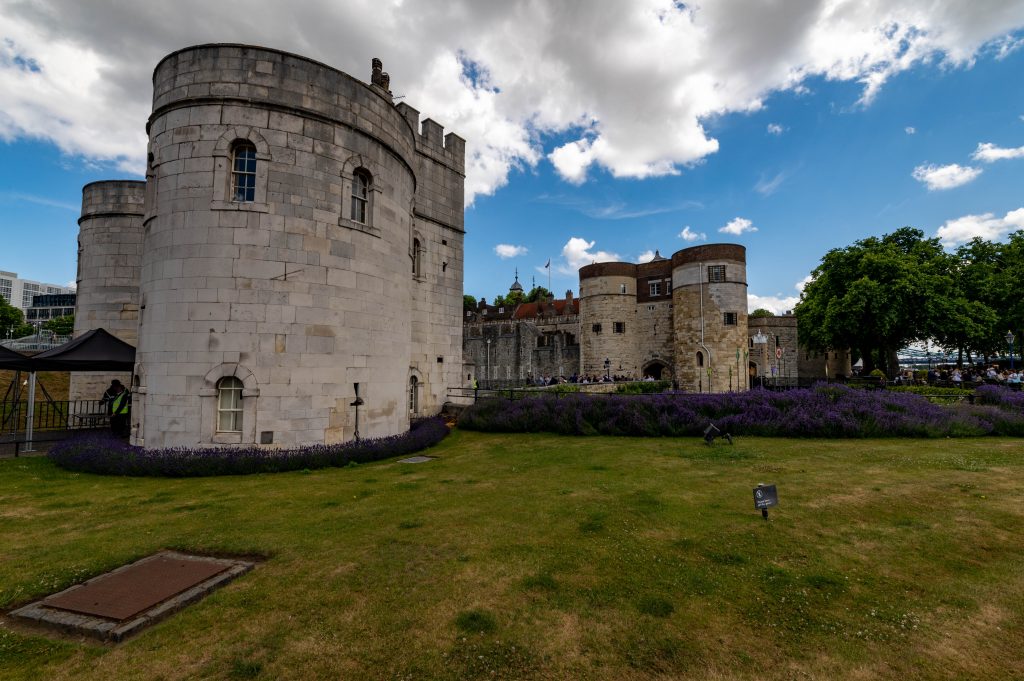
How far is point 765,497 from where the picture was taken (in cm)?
616

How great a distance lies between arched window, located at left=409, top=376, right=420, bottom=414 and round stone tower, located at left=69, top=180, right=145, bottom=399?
38.1ft

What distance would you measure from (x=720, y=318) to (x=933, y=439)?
79.3 ft

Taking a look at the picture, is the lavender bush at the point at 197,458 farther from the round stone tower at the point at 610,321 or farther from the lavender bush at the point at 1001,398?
the round stone tower at the point at 610,321

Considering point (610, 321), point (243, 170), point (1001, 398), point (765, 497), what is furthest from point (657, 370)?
point (243, 170)

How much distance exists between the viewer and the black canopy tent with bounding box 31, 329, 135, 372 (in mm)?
12508

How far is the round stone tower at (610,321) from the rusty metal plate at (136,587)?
3935 cm

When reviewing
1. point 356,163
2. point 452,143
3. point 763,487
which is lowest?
point 763,487

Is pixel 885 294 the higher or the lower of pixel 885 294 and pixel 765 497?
the higher

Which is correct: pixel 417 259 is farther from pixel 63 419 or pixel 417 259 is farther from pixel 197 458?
pixel 63 419

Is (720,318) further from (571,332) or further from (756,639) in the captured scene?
(756,639)

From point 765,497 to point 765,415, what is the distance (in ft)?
30.7

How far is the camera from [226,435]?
10.7m

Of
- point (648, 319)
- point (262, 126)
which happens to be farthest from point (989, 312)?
point (262, 126)

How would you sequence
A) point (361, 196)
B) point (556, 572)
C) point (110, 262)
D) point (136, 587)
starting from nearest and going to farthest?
1. point (136, 587)
2. point (556, 572)
3. point (361, 196)
4. point (110, 262)
